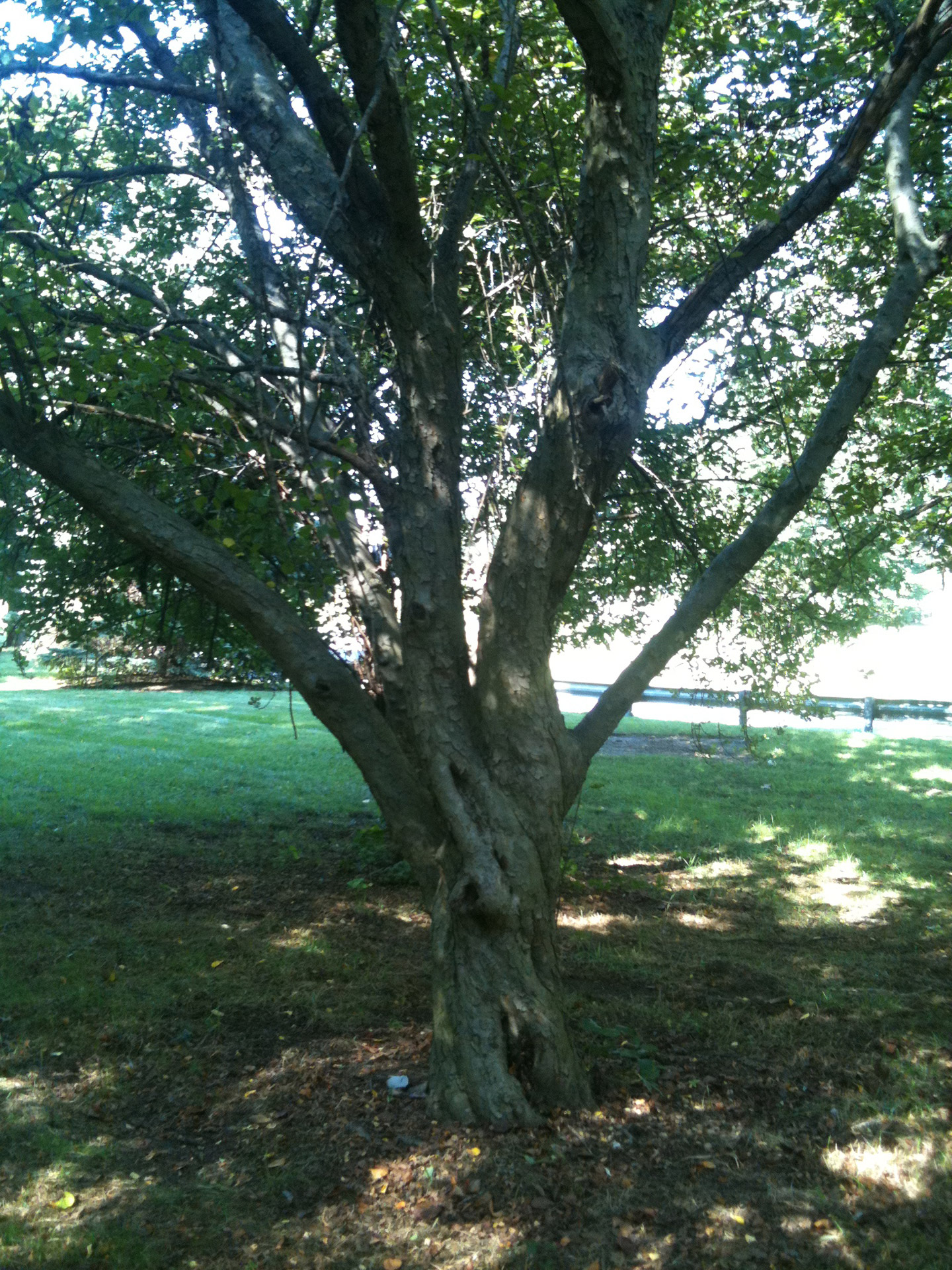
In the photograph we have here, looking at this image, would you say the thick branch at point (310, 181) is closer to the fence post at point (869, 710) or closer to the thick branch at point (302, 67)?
the thick branch at point (302, 67)

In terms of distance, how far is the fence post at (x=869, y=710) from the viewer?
1939 centimetres

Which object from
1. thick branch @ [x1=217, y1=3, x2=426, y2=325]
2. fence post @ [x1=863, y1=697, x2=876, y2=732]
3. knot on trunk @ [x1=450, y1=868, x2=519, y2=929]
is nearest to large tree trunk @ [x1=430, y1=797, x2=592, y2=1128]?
knot on trunk @ [x1=450, y1=868, x2=519, y2=929]

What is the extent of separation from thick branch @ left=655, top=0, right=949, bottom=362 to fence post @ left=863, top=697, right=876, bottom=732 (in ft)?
51.0

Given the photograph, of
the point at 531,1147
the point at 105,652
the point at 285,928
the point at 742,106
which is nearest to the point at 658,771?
the point at 105,652

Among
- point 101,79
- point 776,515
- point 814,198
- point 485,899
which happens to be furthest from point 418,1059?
point 101,79

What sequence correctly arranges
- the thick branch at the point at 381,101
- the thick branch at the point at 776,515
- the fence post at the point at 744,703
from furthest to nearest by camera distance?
the fence post at the point at 744,703 → the thick branch at the point at 776,515 → the thick branch at the point at 381,101

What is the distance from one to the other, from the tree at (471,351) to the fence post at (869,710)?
40.7ft

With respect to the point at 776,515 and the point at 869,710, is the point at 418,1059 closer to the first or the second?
the point at 776,515

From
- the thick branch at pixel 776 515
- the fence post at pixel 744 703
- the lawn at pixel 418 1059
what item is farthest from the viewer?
the fence post at pixel 744 703

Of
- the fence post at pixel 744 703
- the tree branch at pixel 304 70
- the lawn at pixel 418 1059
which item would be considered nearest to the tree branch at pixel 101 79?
the tree branch at pixel 304 70

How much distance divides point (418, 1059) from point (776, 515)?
9.76ft

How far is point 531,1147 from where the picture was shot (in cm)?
394

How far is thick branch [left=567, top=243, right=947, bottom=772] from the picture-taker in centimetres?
476

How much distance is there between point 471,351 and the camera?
7438mm
